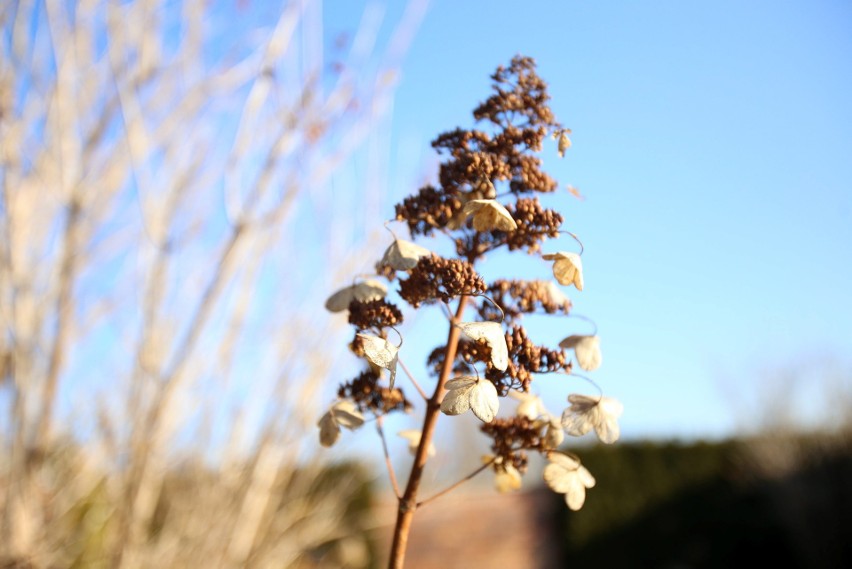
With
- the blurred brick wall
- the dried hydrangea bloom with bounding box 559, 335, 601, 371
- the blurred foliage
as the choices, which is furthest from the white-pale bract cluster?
the blurred foliage

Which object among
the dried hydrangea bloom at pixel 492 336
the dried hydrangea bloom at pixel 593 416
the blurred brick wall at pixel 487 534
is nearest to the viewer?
the dried hydrangea bloom at pixel 492 336

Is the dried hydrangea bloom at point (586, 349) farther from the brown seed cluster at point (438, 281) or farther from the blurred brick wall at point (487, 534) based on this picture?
the blurred brick wall at point (487, 534)

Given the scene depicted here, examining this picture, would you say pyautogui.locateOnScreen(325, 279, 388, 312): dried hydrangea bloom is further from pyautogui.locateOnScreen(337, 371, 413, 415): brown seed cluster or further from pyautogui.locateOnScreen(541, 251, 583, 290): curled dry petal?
pyautogui.locateOnScreen(541, 251, 583, 290): curled dry petal

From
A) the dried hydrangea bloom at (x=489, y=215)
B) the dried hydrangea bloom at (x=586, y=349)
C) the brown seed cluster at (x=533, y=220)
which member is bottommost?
the dried hydrangea bloom at (x=586, y=349)

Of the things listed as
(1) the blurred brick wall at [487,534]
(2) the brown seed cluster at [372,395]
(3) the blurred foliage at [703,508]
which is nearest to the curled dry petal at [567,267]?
(2) the brown seed cluster at [372,395]

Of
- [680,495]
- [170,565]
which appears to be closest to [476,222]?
[170,565]

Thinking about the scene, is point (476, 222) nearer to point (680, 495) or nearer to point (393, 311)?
point (393, 311)

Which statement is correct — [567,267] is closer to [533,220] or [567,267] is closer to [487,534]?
[533,220]
